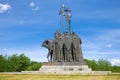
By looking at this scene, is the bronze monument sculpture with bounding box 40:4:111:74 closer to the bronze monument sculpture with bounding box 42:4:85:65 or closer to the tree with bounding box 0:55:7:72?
the bronze monument sculpture with bounding box 42:4:85:65

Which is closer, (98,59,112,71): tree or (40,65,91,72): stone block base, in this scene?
(40,65,91,72): stone block base

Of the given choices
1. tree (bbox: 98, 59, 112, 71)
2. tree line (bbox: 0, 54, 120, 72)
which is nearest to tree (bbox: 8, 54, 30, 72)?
tree line (bbox: 0, 54, 120, 72)

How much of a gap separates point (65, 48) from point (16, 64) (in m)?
30.1

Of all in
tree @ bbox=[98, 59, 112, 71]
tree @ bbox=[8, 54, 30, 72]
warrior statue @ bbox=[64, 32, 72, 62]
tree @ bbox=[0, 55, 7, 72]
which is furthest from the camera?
tree @ bbox=[98, 59, 112, 71]

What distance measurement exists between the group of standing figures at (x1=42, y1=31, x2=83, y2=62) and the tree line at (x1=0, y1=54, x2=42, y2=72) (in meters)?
27.3

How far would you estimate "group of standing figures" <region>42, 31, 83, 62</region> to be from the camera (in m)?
33.6

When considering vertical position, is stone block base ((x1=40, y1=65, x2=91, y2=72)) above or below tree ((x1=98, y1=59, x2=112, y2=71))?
below

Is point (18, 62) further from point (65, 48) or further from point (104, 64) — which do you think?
point (65, 48)

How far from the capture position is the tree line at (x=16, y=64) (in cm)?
5963

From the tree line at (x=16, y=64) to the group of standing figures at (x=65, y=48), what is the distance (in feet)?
89.5

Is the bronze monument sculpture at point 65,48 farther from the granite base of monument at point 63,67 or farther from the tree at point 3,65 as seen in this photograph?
the tree at point 3,65

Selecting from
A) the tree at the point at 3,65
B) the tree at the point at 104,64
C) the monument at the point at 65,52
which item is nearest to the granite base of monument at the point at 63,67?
the monument at the point at 65,52

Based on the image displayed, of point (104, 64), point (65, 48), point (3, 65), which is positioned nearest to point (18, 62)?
point (3, 65)

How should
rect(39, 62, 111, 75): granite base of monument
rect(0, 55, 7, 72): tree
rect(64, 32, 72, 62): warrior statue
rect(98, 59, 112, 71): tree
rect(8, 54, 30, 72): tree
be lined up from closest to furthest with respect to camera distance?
rect(39, 62, 111, 75): granite base of monument, rect(64, 32, 72, 62): warrior statue, rect(0, 55, 7, 72): tree, rect(8, 54, 30, 72): tree, rect(98, 59, 112, 71): tree
